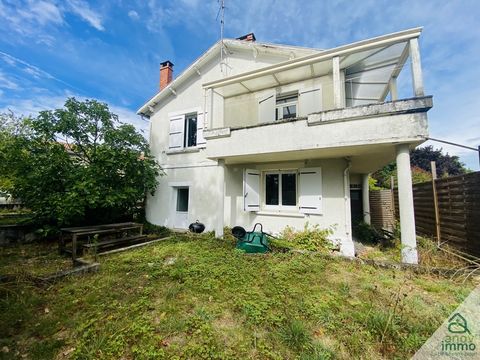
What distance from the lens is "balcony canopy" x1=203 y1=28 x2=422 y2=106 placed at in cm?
543

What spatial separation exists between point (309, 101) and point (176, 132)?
20.8ft

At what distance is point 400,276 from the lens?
4500 mm

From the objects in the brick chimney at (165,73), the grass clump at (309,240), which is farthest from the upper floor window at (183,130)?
the grass clump at (309,240)

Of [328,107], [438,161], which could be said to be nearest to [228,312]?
[328,107]

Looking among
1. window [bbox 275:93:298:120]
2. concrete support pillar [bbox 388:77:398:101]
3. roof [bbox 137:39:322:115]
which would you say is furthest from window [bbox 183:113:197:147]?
concrete support pillar [bbox 388:77:398:101]

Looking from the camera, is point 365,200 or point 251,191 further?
point 365,200

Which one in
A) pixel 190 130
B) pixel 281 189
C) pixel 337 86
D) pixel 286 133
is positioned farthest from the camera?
pixel 190 130

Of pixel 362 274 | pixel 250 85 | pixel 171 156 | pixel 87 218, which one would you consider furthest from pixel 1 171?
pixel 362 274

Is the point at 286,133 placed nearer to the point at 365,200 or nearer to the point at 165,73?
the point at 365,200

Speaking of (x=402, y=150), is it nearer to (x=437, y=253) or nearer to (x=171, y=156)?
(x=437, y=253)

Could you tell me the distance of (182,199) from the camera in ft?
33.8

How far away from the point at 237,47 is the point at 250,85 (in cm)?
237

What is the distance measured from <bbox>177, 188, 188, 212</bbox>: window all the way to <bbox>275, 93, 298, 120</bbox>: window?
18.6 feet

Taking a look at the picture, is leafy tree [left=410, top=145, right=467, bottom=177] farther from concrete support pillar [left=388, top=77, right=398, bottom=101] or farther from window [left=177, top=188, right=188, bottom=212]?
window [left=177, top=188, right=188, bottom=212]
